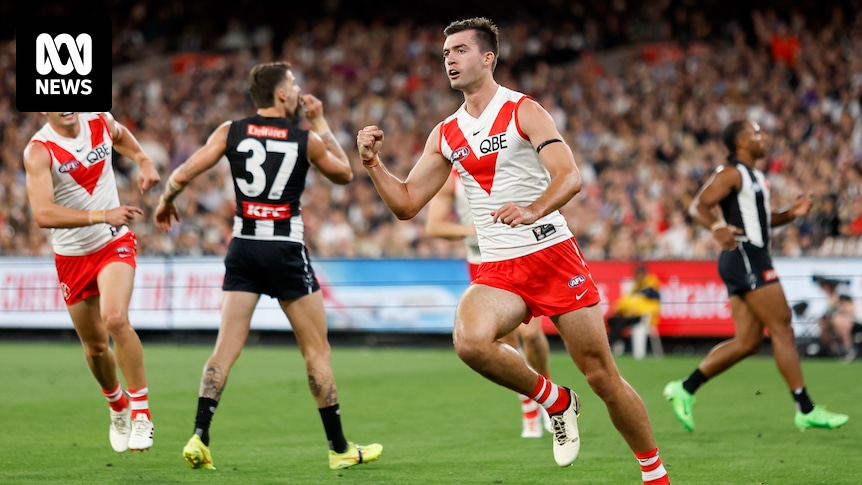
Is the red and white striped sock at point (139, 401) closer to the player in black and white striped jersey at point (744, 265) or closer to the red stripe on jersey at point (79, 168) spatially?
the red stripe on jersey at point (79, 168)

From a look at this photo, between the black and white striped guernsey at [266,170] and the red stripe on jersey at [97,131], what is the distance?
121 centimetres

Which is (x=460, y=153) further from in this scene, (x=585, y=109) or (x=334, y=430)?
(x=585, y=109)

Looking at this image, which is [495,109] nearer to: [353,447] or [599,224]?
[353,447]

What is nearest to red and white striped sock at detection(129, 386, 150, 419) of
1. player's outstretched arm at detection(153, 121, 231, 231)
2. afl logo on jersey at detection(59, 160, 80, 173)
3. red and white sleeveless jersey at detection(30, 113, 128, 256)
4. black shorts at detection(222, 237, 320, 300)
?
black shorts at detection(222, 237, 320, 300)

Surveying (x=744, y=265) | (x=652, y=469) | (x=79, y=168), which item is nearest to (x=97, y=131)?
(x=79, y=168)

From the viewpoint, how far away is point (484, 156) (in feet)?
20.4

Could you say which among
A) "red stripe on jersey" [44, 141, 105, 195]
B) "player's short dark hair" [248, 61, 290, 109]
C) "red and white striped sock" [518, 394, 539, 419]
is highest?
"player's short dark hair" [248, 61, 290, 109]

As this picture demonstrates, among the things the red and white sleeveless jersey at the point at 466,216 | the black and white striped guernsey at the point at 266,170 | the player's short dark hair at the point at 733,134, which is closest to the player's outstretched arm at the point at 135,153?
the black and white striped guernsey at the point at 266,170

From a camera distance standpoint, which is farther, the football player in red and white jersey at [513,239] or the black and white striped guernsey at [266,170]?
the black and white striped guernsey at [266,170]

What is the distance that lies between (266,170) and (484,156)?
6.52 feet

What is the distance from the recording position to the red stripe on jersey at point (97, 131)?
8.25m

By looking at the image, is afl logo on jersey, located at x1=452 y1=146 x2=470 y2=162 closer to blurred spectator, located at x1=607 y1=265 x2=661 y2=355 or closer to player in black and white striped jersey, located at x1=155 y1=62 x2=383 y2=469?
player in black and white striped jersey, located at x1=155 y1=62 x2=383 y2=469

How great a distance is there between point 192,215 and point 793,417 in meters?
14.9

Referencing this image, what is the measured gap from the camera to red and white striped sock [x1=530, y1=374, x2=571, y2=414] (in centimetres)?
625
